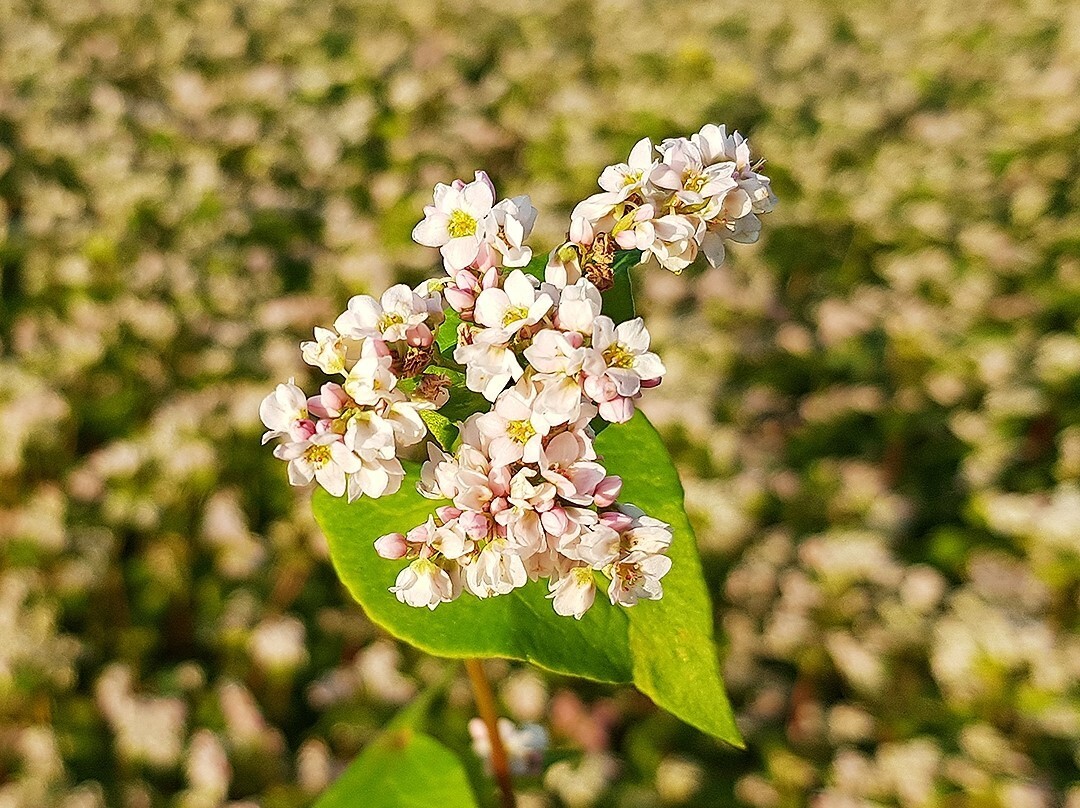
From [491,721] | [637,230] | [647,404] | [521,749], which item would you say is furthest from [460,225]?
[647,404]

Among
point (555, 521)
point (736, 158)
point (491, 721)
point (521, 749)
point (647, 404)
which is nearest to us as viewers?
point (555, 521)

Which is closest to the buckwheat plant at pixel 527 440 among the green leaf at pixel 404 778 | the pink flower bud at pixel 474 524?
the pink flower bud at pixel 474 524

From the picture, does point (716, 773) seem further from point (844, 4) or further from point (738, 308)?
point (844, 4)

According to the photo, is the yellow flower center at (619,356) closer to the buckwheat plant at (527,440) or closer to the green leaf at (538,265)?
the buckwheat plant at (527,440)

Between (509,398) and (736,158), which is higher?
(736,158)

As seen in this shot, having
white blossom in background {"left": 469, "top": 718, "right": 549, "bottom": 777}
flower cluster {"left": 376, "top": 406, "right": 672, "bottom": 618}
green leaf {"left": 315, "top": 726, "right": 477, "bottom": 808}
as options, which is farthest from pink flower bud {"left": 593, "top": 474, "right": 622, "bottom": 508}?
white blossom in background {"left": 469, "top": 718, "right": 549, "bottom": 777}

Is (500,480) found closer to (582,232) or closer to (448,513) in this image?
(448,513)

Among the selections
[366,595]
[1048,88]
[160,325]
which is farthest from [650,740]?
[1048,88]
